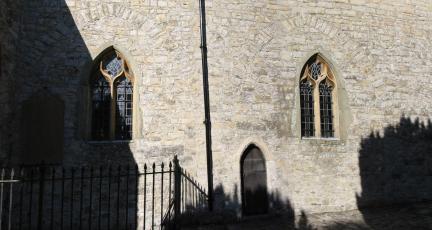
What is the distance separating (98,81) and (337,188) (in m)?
6.62

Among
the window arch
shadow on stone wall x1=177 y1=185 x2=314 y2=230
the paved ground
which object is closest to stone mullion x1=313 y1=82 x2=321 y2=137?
the window arch

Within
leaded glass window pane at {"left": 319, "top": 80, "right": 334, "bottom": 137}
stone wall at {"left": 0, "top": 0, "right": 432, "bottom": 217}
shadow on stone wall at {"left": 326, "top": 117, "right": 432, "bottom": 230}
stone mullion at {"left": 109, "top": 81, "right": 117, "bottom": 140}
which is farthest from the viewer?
leaded glass window pane at {"left": 319, "top": 80, "right": 334, "bottom": 137}

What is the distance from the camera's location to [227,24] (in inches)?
313

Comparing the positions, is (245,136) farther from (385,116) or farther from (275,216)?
(385,116)

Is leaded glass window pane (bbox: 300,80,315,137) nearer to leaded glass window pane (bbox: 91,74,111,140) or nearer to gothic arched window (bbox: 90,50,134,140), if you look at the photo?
gothic arched window (bbox: 90,50,134,140)

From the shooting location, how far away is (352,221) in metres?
7.23

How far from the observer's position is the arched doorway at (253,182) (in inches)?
298

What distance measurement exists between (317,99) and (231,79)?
98.2 inches

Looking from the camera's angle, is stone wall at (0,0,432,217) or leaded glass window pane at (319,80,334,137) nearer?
stone wall at (0,0,432,217)

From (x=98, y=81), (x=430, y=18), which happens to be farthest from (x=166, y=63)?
(x=430, y=18)

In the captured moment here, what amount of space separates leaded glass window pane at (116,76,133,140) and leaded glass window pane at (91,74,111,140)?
231 millimetres

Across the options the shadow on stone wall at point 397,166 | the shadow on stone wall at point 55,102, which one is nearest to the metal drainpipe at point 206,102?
the shadow on stone wall at point 55,102

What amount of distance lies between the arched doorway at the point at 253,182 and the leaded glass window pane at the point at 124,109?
9.53 feet

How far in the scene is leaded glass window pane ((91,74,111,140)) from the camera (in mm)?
7445
